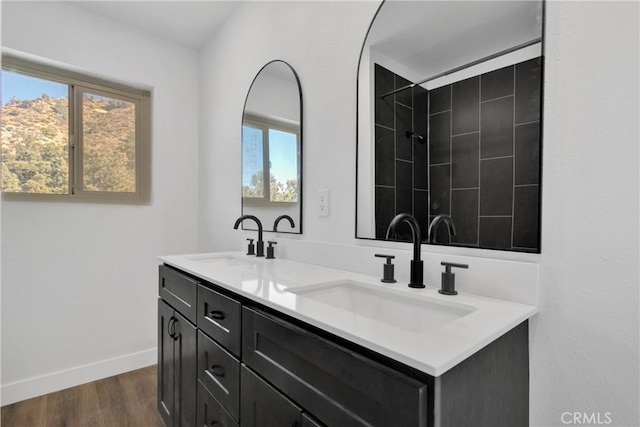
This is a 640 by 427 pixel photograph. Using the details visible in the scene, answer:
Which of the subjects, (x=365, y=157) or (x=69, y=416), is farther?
(x=69, y=416)

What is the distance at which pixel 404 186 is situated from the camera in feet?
3.92

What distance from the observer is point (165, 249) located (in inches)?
102

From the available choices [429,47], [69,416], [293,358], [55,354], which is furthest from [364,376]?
[55,354]

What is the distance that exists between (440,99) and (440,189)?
12.0 inches

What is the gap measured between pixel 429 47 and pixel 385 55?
0.59ft

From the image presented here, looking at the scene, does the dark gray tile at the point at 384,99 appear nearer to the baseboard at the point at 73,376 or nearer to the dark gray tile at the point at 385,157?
→ the dark gray tile at the point at 385,157

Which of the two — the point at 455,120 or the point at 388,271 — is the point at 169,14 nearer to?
the point at 455,120

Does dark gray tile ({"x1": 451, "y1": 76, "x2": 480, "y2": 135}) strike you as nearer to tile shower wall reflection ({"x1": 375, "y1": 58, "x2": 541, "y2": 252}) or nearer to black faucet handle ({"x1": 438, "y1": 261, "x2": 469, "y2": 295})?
tile shower wall reflection ({"x1": 375, "y1": 58, "x2": 541, "y2": 252})

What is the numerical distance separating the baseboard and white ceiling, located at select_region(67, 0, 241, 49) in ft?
7.95

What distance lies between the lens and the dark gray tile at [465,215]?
3.27ft

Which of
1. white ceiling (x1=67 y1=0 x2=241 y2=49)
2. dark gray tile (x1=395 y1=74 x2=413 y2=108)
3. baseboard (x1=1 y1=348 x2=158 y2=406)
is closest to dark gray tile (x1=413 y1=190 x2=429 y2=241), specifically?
dark gray tile (x1=395 y1=74 x2=413 y2=108)

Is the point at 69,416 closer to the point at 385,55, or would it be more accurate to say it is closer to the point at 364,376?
the point at 364,376

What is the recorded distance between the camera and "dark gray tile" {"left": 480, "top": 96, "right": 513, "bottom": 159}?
93 centimetres

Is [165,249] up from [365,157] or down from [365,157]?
down
